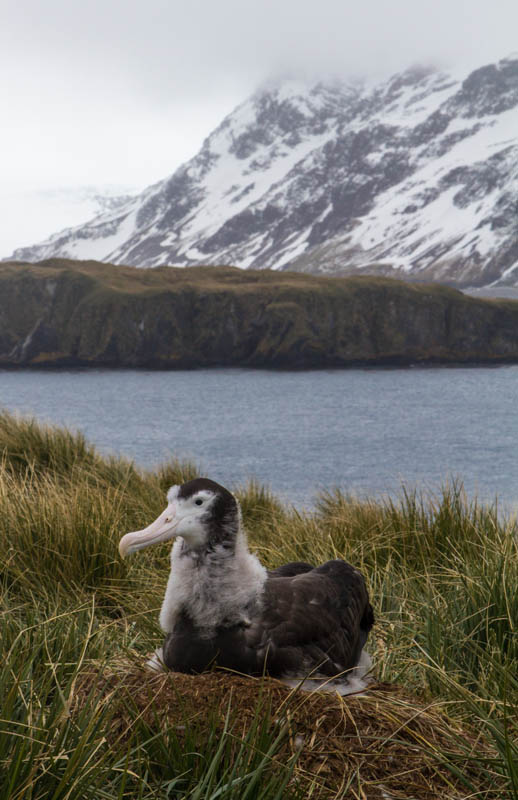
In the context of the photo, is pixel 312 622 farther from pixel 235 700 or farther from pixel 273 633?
pixel 235 700

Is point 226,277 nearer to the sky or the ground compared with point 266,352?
nearer to the sky

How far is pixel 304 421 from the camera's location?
1945 inches

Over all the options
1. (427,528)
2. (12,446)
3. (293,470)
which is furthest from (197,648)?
(293,470)

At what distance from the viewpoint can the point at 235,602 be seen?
2.62 m

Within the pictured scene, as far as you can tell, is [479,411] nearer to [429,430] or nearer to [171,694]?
[429,430]

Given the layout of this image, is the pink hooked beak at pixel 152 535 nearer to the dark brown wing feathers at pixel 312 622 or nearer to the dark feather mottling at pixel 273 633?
the dark feather mottling at pixel 273 633

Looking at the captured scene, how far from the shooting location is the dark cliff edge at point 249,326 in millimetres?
95375

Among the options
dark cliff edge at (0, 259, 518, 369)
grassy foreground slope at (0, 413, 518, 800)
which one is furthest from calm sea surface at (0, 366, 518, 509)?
dark cliff edge at (0, 259, 518, 369)

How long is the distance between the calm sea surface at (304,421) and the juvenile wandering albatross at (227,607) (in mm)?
4797

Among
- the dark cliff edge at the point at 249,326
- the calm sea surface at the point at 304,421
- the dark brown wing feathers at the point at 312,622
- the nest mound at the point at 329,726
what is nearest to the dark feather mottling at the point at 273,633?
the dark brown wing feathers at the point at 312,622

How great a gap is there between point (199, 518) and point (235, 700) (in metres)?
0.62

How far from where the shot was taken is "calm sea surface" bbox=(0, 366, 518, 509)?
30.1 m

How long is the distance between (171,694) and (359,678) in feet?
2.62

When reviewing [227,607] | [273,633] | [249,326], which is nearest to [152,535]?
[227,607]
